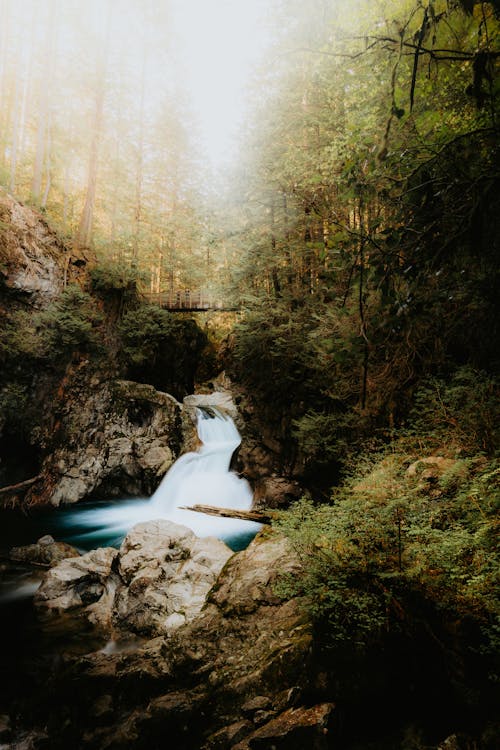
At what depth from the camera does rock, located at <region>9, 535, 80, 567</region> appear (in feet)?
27.1

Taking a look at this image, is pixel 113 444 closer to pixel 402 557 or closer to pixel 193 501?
pixel 193 501

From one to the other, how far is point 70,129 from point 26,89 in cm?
263

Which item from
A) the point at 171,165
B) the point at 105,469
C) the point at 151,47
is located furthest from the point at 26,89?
the point at 105,469

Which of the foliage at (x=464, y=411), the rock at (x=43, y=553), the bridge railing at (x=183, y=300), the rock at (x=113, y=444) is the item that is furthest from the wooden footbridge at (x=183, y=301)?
the foliage at (x=464, y=411)

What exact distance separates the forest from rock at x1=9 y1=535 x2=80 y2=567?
3.79m

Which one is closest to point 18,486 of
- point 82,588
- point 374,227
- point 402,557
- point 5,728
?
point 82,588

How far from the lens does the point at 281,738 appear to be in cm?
254

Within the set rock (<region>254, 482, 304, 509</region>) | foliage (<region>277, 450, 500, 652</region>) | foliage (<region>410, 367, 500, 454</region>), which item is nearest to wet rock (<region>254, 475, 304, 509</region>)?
rock (<region>254, 482, 304, 509</region>)

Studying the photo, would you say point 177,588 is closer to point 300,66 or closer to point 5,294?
point 5,294

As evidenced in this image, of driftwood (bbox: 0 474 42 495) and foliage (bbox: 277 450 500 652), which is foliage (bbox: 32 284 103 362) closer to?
driftwood (bbox: 0 474 42 495)

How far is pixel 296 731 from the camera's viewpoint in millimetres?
2551

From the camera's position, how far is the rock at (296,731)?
2479mm

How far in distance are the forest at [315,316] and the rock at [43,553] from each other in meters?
3.79

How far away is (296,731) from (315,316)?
22.4 ft
